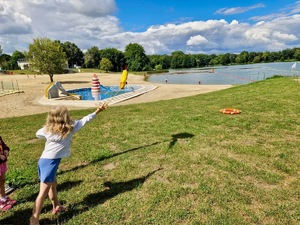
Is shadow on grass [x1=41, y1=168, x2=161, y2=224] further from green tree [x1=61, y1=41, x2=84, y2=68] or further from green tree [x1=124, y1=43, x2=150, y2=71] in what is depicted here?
green tree [x1=61, y1=41, x2=84, y2=68]

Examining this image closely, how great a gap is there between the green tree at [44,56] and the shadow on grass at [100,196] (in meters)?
41.9

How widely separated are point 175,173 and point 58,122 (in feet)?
8.84

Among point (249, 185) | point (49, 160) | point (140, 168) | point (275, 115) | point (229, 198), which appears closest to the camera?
point (49, 160)

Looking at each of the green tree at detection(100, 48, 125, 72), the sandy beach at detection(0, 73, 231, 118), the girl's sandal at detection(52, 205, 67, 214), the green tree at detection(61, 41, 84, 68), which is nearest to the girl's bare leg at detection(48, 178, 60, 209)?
the girl's sandal at detection(52, 205, 67, 214)

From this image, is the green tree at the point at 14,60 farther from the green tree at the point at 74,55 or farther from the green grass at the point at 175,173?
the green grass at the point at 175,173

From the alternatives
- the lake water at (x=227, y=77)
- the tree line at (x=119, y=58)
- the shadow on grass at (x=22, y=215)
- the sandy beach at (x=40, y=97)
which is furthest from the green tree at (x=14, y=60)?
the shadow on grass at (x=22, y=215)

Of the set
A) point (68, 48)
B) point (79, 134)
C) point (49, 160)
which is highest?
point (68, 48)

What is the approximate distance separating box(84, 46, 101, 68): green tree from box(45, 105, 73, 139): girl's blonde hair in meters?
117

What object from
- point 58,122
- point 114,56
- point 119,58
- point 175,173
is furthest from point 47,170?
point 119,58

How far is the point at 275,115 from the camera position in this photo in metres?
8.95

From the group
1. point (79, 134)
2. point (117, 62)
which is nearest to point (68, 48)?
point (117, 62)

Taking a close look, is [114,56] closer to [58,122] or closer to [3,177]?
[3,177]

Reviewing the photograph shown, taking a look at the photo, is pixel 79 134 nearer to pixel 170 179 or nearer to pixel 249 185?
pixel 170 179

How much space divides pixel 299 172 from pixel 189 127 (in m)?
3.84
